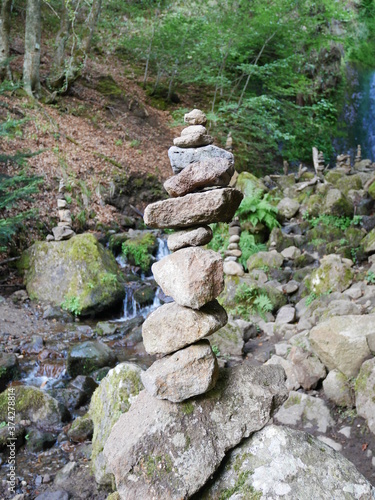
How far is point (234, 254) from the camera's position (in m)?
10.2

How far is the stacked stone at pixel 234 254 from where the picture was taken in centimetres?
955

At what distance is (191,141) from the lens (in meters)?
3.46

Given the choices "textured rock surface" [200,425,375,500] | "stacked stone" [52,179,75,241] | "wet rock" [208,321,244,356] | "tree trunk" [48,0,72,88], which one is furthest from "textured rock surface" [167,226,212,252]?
"tree trunk" [48,0,72,88]

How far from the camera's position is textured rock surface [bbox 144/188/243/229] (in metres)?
3.15

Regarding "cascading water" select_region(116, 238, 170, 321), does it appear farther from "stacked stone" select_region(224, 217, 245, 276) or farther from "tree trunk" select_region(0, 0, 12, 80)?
"tree trunk" select_region(0, 0, 12, 80)

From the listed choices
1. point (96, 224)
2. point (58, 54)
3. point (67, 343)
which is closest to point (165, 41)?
point (58, 54)

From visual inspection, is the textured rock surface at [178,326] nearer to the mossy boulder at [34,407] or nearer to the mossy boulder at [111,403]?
the mossy boulder at [111,403]

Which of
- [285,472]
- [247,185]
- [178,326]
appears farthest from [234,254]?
[285,472]

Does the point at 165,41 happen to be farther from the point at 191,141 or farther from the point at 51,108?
the point at 191,141

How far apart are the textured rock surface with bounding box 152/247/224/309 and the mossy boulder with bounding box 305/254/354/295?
5423 mm

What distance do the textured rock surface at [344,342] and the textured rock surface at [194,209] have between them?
2.94 metres

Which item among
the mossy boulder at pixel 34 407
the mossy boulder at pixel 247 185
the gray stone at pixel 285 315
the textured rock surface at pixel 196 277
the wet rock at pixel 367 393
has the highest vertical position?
the textured rock surface at pixel 196 277

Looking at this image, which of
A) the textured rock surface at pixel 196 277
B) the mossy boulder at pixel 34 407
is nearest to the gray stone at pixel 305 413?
the textured rock surface at pixel 196 277

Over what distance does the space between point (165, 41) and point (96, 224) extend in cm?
925
